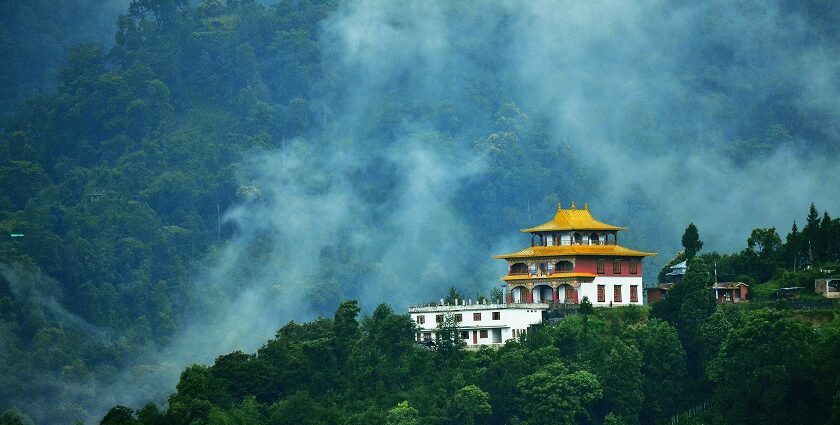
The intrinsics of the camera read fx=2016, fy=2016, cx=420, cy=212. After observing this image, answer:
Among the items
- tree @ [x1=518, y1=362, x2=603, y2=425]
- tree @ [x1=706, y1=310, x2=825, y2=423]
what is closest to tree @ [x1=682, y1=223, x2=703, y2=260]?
tree @ [x1=706, y1=310, x2=825, y2=423]

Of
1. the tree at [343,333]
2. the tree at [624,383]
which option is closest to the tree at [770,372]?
the tree at [624,383]

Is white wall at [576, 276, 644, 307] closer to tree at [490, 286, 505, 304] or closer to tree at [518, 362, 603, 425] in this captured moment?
tree at [490, 286, 505, 304]

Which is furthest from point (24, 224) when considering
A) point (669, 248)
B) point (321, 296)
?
point (669, 248)

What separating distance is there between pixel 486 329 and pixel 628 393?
12602mm

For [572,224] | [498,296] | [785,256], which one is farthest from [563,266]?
[785,256]

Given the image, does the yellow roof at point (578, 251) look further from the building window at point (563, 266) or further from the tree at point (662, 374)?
the tree at point (662, 374)

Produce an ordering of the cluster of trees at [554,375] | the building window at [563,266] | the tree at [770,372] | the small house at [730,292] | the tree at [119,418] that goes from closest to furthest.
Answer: the tree at [770,372] < the cluster of trees at [554,375] < the tree at [119,418] < the small house at [730,292] < the building window at [563,266]

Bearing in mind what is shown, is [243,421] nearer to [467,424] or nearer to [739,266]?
[467,424]

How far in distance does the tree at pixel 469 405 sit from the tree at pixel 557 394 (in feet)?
6.47

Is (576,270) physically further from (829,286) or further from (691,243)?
(829,286)

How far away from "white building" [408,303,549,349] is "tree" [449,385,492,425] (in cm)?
868

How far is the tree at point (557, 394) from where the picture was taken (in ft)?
343

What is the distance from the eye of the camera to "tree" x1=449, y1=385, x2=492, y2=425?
105750 millimetres

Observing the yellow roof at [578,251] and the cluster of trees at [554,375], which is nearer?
the cluster of trees at [554,375]
